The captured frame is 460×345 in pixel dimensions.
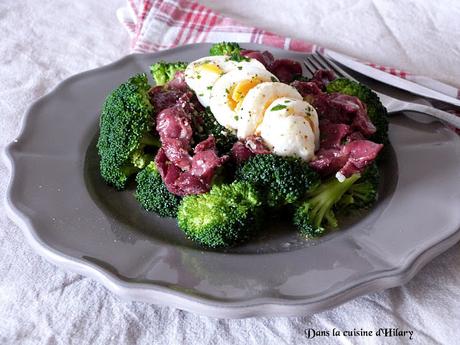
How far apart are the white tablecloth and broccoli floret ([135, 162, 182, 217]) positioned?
14.0 inches

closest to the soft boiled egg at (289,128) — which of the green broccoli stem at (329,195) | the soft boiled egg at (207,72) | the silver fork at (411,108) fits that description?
the green broccoli stem at (329,195)

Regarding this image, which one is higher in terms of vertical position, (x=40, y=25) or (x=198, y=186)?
(x=198, y=186)

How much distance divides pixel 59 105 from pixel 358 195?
135 cm

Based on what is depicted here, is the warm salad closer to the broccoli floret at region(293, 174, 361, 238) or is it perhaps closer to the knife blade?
the broccoli floret at region(293, 174, 361, 238)

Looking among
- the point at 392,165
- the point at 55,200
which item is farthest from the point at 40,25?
the point at 392,165

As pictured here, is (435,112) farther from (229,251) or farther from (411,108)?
(229,251)

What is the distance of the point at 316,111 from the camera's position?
2287 millimetres

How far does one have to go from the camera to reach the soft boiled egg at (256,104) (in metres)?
2.12

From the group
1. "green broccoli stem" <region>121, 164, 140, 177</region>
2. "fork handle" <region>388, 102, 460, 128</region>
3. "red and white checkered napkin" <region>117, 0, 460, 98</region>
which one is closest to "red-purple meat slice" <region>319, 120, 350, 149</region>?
"fork handle" <region>388, 102, 460, 128</region>

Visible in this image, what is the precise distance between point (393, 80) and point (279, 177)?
103 cm

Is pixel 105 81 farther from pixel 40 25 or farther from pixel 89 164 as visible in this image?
pixel 40 25

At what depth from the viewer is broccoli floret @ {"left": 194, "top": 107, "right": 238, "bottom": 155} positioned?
220 cm

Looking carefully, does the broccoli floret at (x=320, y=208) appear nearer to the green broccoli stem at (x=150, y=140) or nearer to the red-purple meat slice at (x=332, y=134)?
the red-purple meat slice at (x=332, y=134)

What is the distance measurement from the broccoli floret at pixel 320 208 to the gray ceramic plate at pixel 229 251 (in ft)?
0.16
